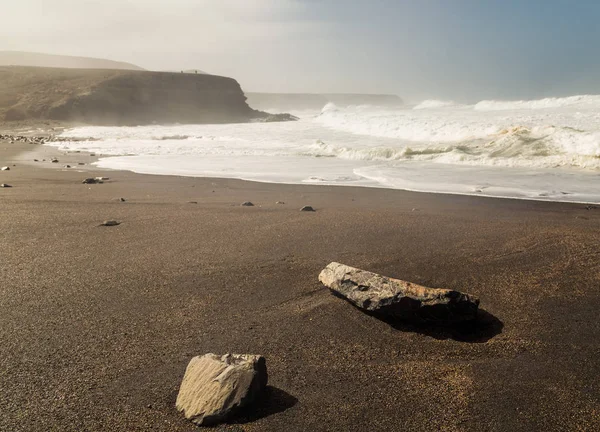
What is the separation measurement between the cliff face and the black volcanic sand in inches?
1653

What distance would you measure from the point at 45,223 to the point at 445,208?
415 centimetres

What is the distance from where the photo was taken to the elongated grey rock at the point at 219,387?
1.56m

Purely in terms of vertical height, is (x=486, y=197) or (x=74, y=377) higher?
(x=486, y=197)

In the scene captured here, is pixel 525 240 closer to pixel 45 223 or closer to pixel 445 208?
pixel 445 208

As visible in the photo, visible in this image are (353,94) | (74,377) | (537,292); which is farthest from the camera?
(353,94)

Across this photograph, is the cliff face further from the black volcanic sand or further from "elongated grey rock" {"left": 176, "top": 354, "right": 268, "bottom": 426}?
"elongated grey rock" {"left": 176, "top": 354, "right": 268, "bottom": 426}

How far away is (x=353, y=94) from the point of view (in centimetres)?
16100

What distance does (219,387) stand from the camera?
1.59 metres

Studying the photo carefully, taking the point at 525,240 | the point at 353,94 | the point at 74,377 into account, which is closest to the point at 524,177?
the point at 525,240

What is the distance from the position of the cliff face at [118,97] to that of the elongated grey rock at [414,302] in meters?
43.5

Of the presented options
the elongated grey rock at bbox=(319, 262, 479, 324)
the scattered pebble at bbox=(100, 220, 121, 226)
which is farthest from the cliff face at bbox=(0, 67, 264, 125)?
the elongated grey rock at bbox=(319, 262, 479, 324)

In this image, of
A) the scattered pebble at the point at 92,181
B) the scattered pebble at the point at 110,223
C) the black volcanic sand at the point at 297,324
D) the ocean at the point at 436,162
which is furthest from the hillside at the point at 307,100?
the black volcanic sand at the point at 297,324

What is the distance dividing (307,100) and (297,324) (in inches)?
5556

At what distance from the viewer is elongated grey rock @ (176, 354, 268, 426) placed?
156 centimetres
